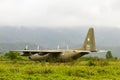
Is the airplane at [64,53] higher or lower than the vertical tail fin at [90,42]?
lower

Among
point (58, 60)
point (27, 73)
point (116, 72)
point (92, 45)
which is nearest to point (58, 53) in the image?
point (58, 60)

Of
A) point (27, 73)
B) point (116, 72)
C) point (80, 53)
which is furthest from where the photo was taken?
point (80, 53)

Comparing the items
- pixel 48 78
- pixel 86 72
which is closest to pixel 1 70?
pixel 48 78

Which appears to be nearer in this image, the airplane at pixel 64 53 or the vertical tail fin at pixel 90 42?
the airplane at pixel 64 53

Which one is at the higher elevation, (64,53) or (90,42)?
(90,42)

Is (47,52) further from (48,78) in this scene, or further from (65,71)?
(48,78)

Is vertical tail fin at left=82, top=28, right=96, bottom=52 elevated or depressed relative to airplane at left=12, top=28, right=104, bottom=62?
elevated

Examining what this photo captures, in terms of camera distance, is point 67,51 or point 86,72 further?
point 67,51

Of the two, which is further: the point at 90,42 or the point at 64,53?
the point at 90,42

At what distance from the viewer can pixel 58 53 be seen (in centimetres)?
6322

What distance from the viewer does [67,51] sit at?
6269cm

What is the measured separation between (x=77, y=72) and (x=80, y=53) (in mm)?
23964

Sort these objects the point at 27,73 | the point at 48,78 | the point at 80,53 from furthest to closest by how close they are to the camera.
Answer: the point at 80,53, the point at 27,73, the point at 48,78

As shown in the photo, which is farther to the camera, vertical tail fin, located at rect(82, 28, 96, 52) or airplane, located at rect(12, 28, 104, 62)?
vertical tail fin, located at rect(82, 28, 96, 52)
